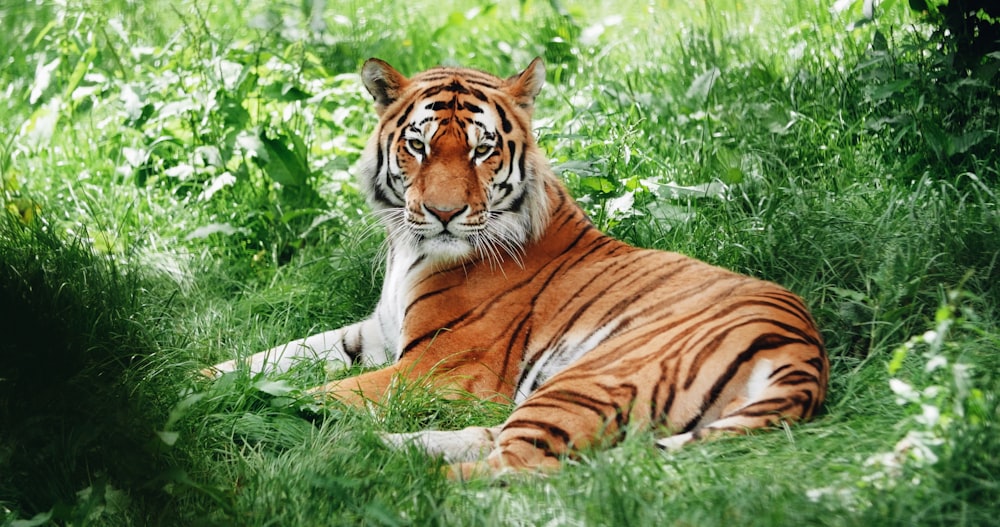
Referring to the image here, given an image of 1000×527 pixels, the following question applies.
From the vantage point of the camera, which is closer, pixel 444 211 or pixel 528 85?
pixel 444 211

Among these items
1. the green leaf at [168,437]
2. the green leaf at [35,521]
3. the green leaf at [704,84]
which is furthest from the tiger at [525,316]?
the green leaf at [704,84]

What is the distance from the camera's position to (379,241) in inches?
206

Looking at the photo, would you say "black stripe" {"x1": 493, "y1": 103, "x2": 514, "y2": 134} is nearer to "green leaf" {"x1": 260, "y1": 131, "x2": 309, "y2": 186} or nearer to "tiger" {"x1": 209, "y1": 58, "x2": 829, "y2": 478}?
"tiger" {"x1": 209, "y1": 58, "x2": 829, "y2": 478}

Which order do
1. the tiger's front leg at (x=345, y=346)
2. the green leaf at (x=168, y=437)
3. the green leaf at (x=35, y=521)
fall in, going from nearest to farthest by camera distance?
the green leaf at (x=35, y=521), the green leaf at (x=168, y=437), the tiger's front leg at (x=345, y=346)

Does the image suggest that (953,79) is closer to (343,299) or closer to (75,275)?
(343,299)

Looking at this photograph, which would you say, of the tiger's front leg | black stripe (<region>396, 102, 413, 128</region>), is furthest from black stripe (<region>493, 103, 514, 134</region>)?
the tiger's front leg

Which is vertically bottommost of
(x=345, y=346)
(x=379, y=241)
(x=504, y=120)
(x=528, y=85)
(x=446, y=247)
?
(x=345, y=346)

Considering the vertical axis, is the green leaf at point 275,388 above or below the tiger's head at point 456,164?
below

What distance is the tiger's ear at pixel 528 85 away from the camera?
14.2 feet

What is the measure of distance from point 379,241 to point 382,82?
1.09 metres

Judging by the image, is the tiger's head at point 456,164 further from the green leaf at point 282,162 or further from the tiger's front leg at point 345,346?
the green leaf at point 282,162

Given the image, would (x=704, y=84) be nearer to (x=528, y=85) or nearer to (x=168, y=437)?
(x=528, y=85)

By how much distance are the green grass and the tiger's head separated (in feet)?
2.04

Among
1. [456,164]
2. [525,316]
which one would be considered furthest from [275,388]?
[456,164]
